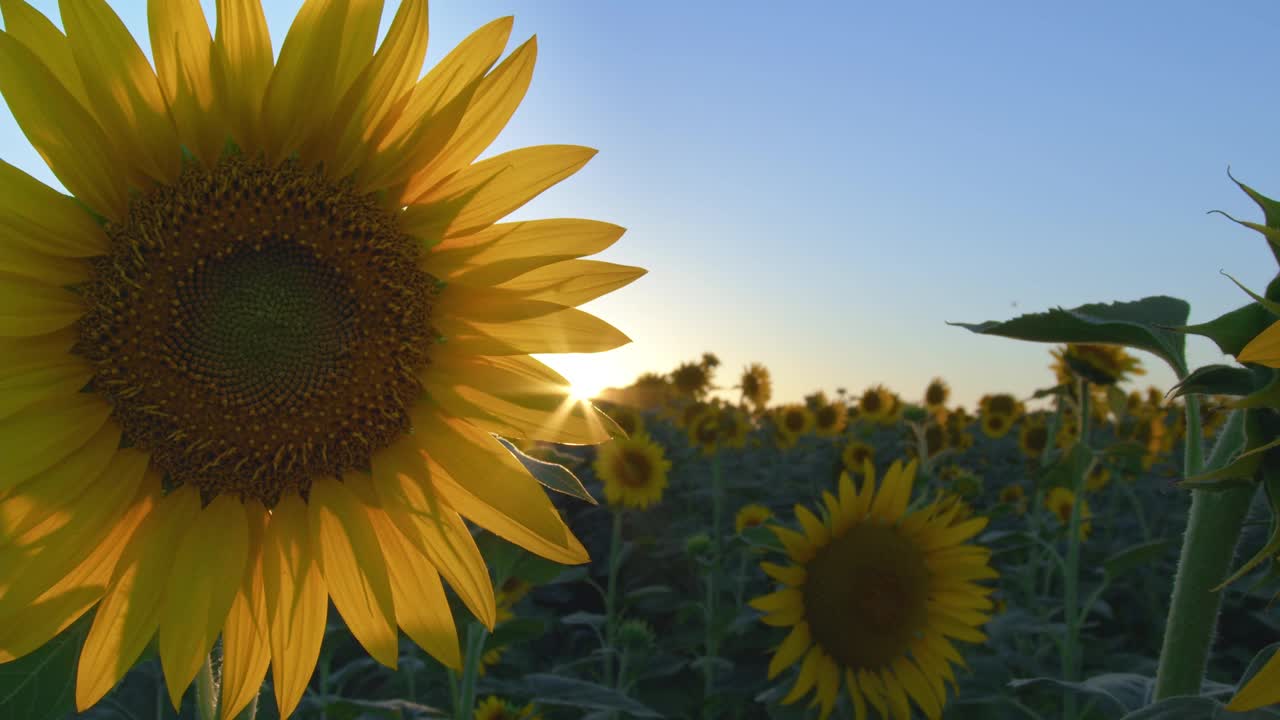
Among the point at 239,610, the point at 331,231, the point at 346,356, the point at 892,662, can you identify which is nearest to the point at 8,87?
the point at 331,231

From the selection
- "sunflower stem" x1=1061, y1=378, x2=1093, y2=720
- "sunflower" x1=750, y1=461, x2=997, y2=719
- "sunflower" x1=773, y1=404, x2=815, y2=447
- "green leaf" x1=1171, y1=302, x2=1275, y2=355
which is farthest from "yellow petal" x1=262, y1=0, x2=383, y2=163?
"sunflower" x1=773, y1=404, x2=815, y2=447

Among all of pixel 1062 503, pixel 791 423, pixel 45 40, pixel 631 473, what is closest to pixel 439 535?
pixel 45 40

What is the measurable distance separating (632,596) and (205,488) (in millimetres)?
3424

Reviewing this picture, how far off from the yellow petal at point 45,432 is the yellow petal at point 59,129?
33 cm

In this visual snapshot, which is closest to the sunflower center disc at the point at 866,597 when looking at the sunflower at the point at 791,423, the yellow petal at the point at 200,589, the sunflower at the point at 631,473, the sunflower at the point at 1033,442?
the yellow petal at the point at 200,589

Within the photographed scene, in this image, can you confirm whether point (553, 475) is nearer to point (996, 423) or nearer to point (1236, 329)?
point (1236, 329)

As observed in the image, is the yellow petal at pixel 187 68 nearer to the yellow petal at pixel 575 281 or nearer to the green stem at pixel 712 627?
the yellow petal at pixel 575 281

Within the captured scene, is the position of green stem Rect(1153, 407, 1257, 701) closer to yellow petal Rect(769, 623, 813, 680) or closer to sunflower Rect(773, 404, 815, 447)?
yellow petal Rect(769, 623, 813, 680)

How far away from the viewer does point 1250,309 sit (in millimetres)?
1198

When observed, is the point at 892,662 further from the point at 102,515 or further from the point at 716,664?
the point at 102,515

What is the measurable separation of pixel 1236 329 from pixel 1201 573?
487mm

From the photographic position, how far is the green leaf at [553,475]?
1361mm

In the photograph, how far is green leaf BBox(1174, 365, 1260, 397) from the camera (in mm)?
1189

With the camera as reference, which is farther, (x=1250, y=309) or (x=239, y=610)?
(x=239, y=610)
